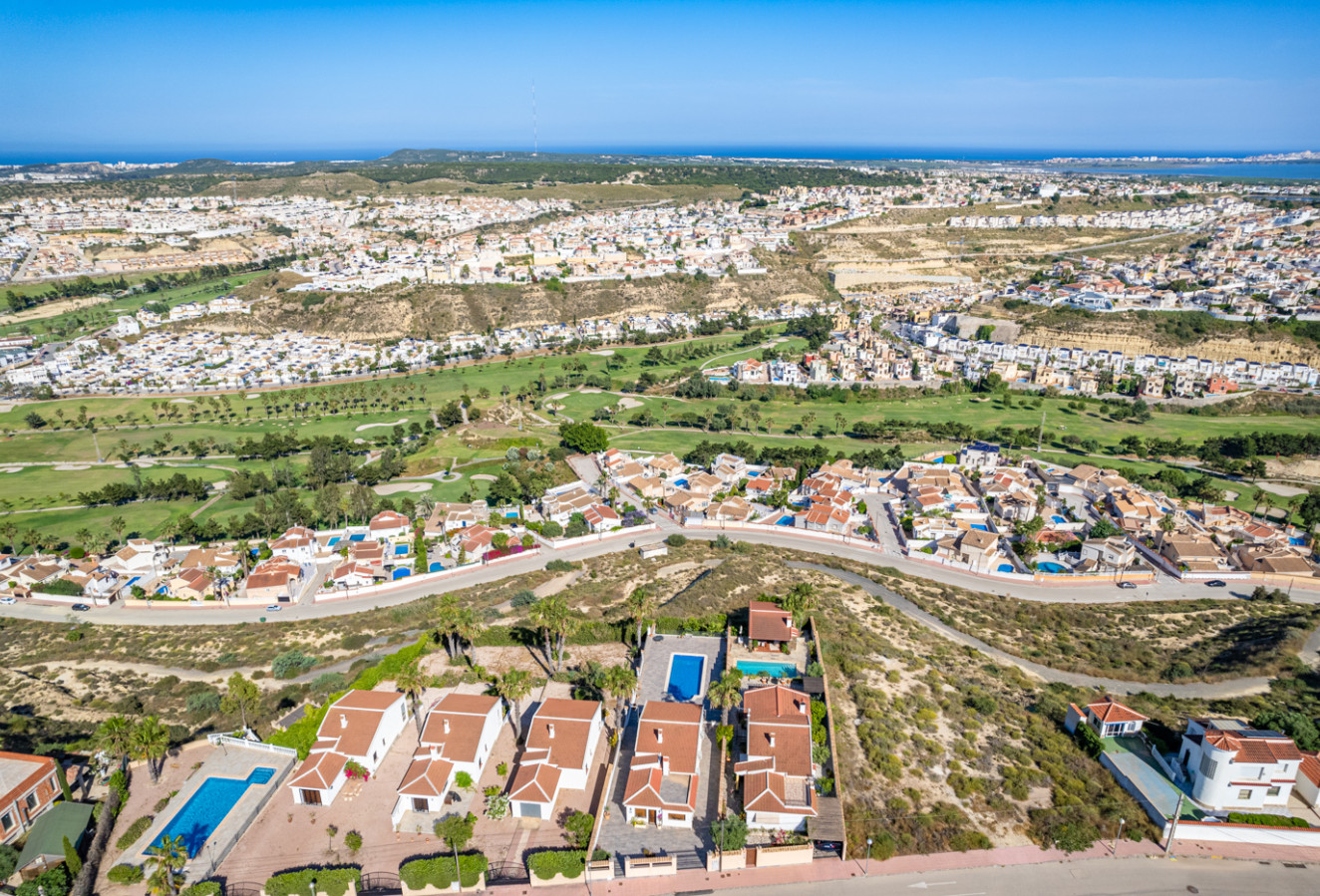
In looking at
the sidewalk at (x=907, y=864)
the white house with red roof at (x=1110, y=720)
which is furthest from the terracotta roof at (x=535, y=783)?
the white house with red roof at (x=1110, y=720)

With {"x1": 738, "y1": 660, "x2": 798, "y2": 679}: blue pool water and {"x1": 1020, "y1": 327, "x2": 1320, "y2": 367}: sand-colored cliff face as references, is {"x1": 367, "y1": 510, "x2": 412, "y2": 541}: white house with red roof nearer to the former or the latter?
{"x1": 738, "y1": 660, "x2": 798, "y2": 679}: blue pool water

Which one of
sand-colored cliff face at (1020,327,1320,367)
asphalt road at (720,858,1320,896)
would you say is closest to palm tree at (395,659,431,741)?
asphalt road at (720,858,1320,896)

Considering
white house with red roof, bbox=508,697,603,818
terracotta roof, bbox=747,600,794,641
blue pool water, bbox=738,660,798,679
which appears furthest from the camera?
terracotta roof, bbox=747,600,794,641

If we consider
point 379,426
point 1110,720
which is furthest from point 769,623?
point 379,426

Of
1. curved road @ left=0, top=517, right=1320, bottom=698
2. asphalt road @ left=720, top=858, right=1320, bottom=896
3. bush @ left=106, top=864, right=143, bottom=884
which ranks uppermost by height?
bush @ left=106, top=864, right=143, bottom=884

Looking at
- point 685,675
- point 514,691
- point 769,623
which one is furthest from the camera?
point 769,623

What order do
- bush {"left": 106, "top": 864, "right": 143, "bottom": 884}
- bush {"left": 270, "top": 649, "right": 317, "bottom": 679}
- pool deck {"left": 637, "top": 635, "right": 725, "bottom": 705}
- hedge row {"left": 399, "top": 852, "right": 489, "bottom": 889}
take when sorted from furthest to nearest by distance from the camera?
bush {"left": 270, "top": 649, "right": 317, "bottom": 679} → pool deck {"left": 637, "top": 635, "right": 725, "bottom": 705} → bush {"left": 106, "top": 864, "right": 143, "bottom": 884} → hedge row {"left": 399, "top": 852, "right": 489, "bottom": 889}

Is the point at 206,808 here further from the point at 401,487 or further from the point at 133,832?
the point at 401,487
